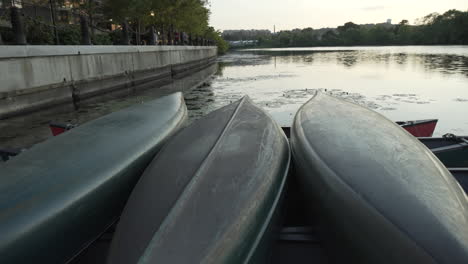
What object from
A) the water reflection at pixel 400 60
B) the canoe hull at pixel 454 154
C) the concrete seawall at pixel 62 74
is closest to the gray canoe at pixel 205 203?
the canoe hull at pixel 454 154

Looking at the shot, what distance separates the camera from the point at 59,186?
204 cm

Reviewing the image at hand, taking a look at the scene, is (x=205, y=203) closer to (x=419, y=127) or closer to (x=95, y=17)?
(x=419, y=127)

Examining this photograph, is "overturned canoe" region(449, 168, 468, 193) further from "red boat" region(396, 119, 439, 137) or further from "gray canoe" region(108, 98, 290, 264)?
"red boat" region(396, 119, 439, 137)

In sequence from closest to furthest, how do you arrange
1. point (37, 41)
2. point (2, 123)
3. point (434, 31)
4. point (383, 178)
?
1. point (383, 178)
2. point (2, 123)
3. point (37, 41)
4. point (434, 31)

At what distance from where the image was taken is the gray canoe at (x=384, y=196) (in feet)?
4.61

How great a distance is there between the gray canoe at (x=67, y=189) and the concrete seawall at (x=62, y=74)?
6.75 m

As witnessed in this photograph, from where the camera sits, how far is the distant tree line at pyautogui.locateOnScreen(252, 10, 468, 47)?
8481cm

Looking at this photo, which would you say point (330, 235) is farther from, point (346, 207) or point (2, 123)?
point (2, 123)

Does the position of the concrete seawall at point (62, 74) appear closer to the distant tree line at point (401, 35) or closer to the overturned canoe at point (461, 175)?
the overturned canoe at point (461, 175)

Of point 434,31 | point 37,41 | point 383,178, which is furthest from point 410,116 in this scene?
point 434,31

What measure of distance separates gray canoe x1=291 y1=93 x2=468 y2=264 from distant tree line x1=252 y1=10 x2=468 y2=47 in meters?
101

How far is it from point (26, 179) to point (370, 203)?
2099mm

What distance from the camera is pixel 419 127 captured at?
16.7ft

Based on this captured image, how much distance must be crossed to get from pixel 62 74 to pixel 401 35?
116m
